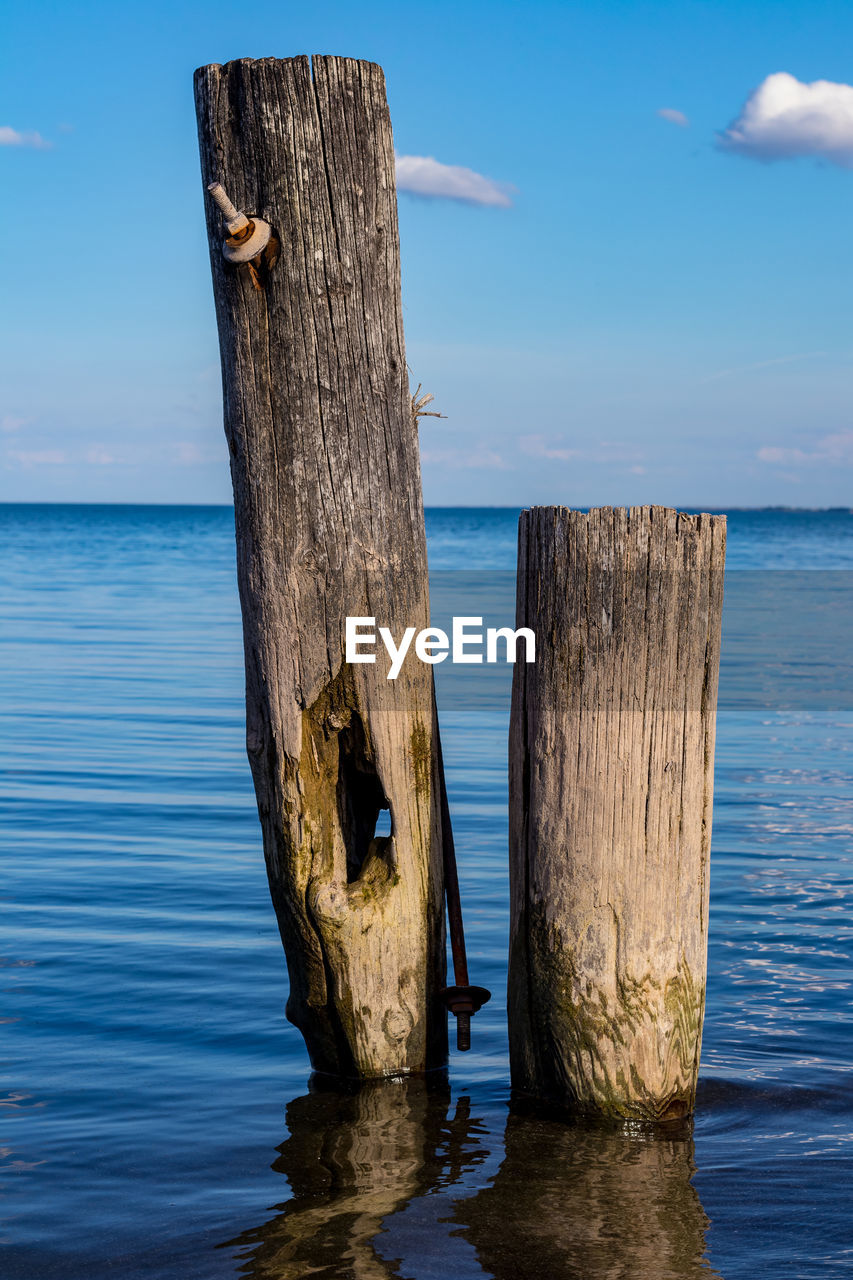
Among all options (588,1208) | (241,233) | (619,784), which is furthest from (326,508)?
(588,1208)

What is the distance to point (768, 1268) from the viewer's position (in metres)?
3.25

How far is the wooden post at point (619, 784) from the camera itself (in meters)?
3.67

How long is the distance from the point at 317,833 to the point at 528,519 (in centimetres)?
119

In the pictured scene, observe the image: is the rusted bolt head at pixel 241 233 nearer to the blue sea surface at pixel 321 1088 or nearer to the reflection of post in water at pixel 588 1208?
the blue sea surface at pixel 321 1088

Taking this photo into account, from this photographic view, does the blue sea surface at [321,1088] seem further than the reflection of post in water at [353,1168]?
Yes

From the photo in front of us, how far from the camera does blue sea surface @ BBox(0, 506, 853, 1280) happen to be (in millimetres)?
3371

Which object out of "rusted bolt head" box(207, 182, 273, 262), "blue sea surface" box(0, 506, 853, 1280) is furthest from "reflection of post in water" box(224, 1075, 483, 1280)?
"rusted bolt head" box(207, 182, 273, 262)

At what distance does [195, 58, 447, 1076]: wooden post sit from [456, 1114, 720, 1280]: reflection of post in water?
2.10 feet

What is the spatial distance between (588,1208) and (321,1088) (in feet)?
3.76

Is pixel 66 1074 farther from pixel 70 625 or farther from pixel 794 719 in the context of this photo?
pixel 70 625

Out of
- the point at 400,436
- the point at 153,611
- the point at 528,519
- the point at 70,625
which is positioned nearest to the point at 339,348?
the point at 400,436

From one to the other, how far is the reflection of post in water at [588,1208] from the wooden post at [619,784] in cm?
14

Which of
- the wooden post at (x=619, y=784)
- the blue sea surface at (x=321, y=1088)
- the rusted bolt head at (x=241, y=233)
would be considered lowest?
the blue sea surface at (x=321, y=1088)

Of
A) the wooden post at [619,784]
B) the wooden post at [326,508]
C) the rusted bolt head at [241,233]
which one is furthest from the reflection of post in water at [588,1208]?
the rusted bolt head at [241,233]
